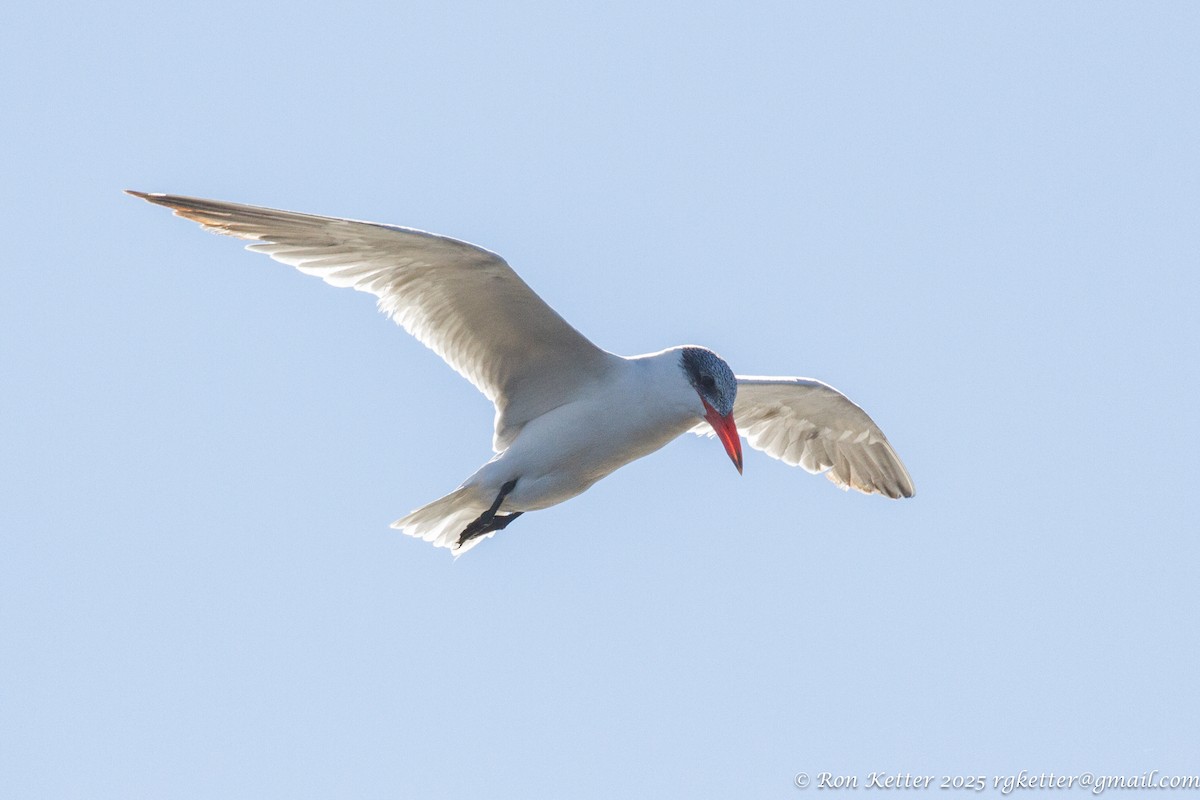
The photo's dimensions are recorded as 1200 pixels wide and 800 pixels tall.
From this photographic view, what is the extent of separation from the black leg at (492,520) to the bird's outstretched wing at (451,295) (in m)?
0.51

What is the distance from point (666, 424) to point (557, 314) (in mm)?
1002

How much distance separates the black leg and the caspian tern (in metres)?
0.01

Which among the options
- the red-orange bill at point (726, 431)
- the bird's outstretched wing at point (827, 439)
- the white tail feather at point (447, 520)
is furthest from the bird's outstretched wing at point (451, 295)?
the bird's outstretched wing at point (827, 439)

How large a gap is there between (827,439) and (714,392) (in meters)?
3.02

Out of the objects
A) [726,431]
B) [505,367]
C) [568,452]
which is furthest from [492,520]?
[726,431]

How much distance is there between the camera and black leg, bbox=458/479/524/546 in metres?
9.90

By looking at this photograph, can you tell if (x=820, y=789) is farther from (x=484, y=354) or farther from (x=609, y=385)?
(x=484, y=354)

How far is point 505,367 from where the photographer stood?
1022 cm

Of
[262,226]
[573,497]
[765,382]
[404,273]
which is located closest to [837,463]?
[765,382]

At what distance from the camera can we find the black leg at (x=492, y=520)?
990cm

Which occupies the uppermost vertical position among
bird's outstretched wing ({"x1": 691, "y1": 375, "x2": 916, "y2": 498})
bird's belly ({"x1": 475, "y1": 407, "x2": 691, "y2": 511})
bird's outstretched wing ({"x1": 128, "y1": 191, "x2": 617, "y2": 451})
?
bird's outstretched wing ({"x1": 128, "y1": 191, "x2": 617, "y2": 451})

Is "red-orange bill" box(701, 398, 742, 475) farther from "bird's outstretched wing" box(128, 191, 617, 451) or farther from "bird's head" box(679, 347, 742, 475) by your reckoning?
"bird's outstretched wing" box(128, 191, 617, 451)

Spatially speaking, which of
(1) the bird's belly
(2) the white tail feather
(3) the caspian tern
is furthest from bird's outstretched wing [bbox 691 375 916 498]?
(2) the white tail feather

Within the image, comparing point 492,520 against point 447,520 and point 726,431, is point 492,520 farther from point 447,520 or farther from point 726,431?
point 726,431
